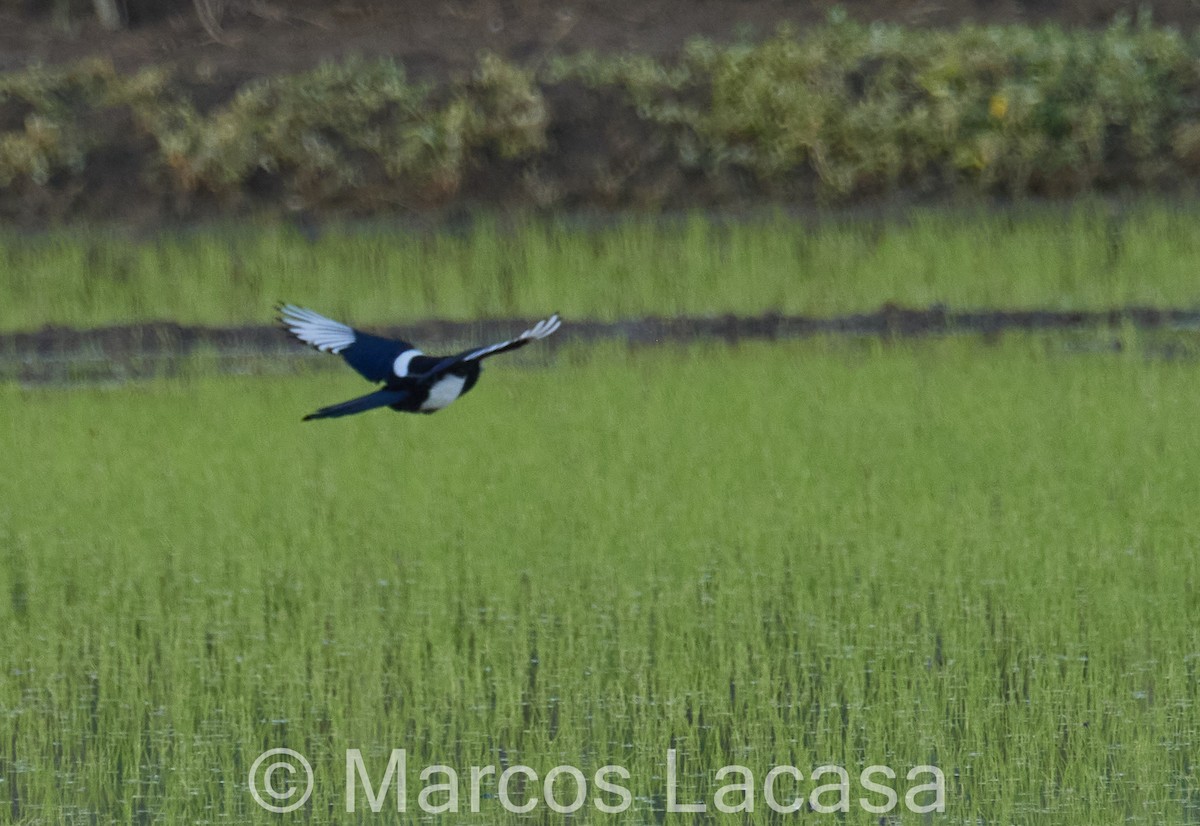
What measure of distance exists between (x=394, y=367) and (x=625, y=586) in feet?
2.28

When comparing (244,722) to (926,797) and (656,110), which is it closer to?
(926,797)

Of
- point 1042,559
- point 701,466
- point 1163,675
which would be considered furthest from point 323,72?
point 1163,675

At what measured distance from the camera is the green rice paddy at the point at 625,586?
4105mm

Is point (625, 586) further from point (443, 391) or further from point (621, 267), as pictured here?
point (621, 267)

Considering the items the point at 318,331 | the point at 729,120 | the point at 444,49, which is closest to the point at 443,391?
the point at 318,331

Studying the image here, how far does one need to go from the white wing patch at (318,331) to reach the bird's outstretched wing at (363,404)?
0.28 metres

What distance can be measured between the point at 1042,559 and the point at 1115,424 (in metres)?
1.37

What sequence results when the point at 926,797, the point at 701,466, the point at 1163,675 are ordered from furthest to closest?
the point at 701,466
the point at 1163,675
the point at 926,797

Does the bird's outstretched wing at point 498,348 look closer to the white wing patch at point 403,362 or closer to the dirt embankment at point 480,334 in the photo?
the white wing patch at point 403,362

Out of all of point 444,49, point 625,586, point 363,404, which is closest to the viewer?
point 363,404

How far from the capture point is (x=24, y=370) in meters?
7.92

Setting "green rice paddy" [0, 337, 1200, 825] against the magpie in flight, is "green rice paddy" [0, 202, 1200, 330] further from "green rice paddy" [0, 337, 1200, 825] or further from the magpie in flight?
the magpie in flight

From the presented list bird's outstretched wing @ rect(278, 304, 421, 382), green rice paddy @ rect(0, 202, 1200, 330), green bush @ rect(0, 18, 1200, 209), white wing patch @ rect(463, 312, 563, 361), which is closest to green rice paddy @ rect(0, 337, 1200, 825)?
bird's outstretched wing @ rect(278, 304, 421, 382)

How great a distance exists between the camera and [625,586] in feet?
17.0
